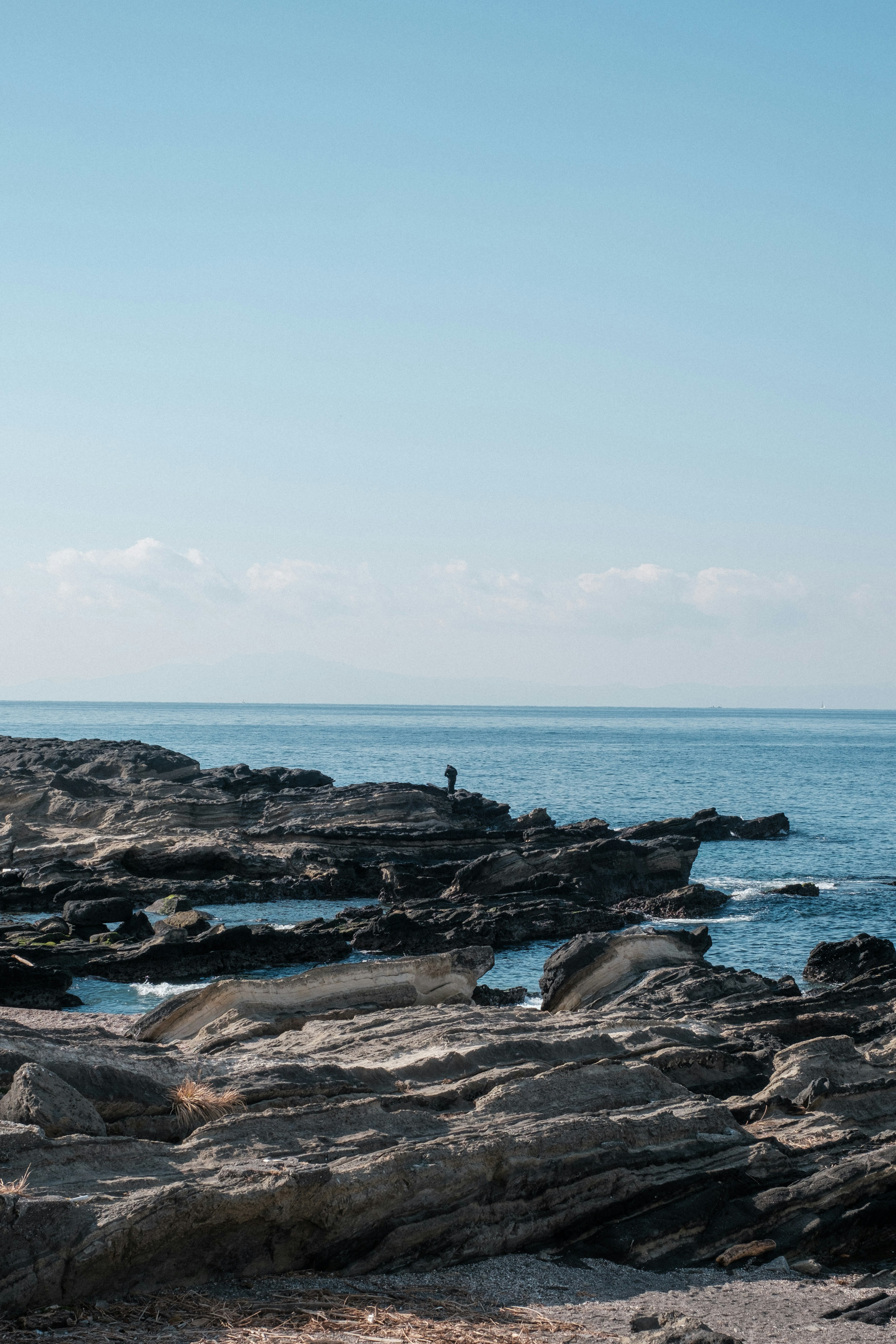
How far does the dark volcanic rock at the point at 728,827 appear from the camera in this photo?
7069 centimetres

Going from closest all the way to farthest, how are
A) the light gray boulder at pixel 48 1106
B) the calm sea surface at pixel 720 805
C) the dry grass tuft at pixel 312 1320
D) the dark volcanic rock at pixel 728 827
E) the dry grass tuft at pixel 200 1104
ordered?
the dry grass tuft at pixel 312 1320 < the light gray boulder at pixel 48 1106 < the dry grass tuft at pixel 200 1104 < the calm sea surface at pixel 720 805 < the dark volcanic rock at pixel 728 827

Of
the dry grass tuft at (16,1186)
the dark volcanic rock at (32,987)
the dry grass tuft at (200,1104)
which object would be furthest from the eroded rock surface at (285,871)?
the dry grass tuft at (16,1186)

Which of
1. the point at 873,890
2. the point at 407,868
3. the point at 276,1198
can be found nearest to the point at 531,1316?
the point at 276,1198

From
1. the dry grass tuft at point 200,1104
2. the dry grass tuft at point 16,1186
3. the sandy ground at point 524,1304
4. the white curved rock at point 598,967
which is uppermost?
the dry grass tuft at point 16,1186

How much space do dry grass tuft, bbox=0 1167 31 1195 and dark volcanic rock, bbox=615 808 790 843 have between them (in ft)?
198

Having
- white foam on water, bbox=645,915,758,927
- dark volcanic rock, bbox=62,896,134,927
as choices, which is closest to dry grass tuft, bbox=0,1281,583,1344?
dark volcanic rock, bbox=62,896,134,927

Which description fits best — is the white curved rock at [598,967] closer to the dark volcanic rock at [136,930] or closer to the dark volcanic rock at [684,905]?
the dark volcanic rock at [136,930]

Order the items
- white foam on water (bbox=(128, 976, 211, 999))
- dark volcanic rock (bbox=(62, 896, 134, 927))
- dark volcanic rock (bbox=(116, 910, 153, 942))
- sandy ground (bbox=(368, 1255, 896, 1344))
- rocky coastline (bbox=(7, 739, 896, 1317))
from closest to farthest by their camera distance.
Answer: rocky coastline (bbox=(7, 739, 896, 1317))
sandy ground (bbox=(368, 1255, 896, 1344))
white foam on water (bbox=(128, 976, 211, 999))
dark volcanic rock (bbox=(116, 910, 153, 942))
dark volcanic rock (bbox=(62, 896, 134, 927))

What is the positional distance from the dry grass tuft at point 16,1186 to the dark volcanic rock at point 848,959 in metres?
29.1

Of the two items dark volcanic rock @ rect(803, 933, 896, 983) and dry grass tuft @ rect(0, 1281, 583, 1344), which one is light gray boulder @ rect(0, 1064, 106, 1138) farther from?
dark volcanic rock @ rect(803, 933, 896, 983)

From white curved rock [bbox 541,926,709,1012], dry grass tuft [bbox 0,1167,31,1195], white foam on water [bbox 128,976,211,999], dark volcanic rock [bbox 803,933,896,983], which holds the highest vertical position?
dry grass tuft [bbox 0,1167,31,1195]

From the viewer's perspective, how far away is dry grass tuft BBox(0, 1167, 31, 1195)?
10070 mm

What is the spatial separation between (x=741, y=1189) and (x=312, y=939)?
2472cm

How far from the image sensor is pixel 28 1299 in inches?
387
